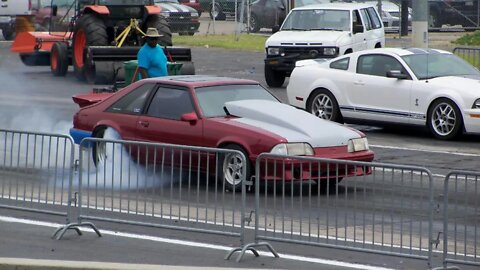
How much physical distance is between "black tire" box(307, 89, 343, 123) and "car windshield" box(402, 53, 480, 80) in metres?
1.48

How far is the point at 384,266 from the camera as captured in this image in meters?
9.62

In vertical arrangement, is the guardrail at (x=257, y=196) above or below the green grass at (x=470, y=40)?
above

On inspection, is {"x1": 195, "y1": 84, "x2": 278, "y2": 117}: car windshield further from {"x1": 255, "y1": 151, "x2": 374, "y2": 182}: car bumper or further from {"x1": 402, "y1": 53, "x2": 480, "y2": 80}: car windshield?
→ {"x1": 402, "y1": 53, "x2": 480, "y2": 80}: car windshield

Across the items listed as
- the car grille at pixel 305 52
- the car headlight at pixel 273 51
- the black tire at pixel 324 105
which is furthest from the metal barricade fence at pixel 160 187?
the car headlight at pixel 273 51

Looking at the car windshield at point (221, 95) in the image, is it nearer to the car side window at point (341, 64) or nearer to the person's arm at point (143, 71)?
the person's arm at point (143, 71)

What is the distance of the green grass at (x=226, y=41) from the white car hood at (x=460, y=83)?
1864cm

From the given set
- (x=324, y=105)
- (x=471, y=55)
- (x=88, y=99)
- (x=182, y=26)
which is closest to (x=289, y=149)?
(x=88, y=99)

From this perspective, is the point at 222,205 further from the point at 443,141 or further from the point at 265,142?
the point at 443,141

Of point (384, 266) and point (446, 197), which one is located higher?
point (446, 197)

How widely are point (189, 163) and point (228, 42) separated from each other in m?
28.9

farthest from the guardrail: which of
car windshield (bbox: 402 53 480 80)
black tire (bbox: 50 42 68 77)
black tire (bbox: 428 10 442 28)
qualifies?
black tire (bbox: 428 10 442 28)

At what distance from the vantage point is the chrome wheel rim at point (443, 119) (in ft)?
57.7

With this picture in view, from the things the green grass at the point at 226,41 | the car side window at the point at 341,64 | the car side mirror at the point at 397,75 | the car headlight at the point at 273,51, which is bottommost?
the green grass at the point at 226,41

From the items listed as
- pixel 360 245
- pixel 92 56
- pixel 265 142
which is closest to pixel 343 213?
pixel 360 245
